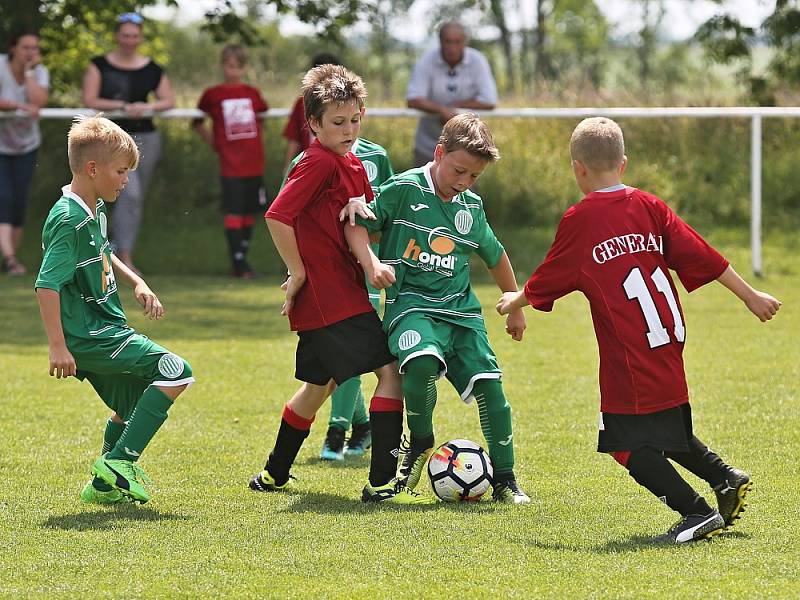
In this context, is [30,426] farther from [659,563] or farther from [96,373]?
[659,563]

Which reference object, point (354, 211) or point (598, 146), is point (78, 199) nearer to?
point (354, 211)

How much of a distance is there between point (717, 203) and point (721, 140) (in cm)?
83

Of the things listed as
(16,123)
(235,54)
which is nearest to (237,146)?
(235,54)

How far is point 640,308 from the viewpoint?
4.48 meters

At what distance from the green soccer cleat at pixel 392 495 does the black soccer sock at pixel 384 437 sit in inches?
0.9

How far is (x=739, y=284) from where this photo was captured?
15.0ft

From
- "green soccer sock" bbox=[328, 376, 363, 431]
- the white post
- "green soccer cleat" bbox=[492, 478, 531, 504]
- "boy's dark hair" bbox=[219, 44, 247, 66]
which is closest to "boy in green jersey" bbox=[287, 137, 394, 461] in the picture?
"green soccer sock" bbox=[328, 376, 363, 431]

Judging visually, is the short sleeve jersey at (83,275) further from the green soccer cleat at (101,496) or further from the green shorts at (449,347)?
the green shorts at (449,347)

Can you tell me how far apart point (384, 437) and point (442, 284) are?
24.8 inches

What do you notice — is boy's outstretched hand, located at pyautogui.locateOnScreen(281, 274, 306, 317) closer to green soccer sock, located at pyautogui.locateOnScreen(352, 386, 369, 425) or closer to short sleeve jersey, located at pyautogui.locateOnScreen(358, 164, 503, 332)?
short sleeve jersey, located at pyautogui.locateOnScreen(358, 164, 503, 332)

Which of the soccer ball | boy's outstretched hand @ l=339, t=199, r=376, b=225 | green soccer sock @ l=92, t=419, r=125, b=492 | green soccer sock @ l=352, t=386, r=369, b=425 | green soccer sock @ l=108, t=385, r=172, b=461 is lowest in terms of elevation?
green soccer sock @ l=352, t=386, r=369, b=425

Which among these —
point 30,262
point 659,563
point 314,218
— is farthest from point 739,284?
point 30,262

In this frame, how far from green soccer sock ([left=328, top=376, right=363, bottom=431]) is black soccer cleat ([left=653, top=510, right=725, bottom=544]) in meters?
1.95

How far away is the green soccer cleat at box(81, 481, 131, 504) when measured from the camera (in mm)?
5012
